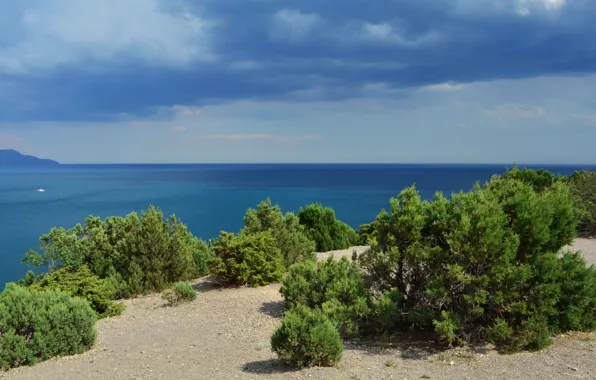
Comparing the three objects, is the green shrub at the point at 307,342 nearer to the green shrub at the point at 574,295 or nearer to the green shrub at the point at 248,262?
the green shrub at the point at 574,295

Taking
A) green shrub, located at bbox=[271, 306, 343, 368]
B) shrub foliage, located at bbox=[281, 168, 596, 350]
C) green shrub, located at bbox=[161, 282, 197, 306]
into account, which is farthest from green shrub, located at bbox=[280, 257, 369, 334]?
green shrub, located at bbox=[161, 282, 197, 306]

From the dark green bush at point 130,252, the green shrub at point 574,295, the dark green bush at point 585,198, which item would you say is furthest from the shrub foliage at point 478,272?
the dark green bush at point 585,198

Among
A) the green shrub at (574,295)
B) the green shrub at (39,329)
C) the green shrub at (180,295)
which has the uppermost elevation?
the green shrub at (574,295)

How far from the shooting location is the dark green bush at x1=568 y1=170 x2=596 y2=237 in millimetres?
20938

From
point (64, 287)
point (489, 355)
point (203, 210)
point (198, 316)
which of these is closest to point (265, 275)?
point (198, 316)

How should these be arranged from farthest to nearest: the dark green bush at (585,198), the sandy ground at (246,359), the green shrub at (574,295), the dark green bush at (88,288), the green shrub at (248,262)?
the dark green bush at (585,198)
the green shrub at (248,262)
the dark green bush at (88,288)
the green shrub at (574,295)
the sandy ground at (246,359)

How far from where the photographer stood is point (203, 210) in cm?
6347

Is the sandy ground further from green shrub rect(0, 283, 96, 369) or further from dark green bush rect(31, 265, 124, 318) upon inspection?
dark green bush rect(31, 265, 124, 318)

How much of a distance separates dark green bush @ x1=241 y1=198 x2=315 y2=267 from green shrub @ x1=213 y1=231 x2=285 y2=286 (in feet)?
5.30

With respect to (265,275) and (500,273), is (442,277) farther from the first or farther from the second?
(265,275)

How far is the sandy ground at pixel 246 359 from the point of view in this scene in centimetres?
613

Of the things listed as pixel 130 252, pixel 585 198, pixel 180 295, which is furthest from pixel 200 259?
pixel 585 198

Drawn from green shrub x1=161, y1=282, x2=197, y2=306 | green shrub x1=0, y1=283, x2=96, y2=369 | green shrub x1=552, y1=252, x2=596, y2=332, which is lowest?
green shrub x1=161, y1=282, x2=197, y2=306

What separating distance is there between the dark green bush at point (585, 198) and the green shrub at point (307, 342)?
55.9 ft
